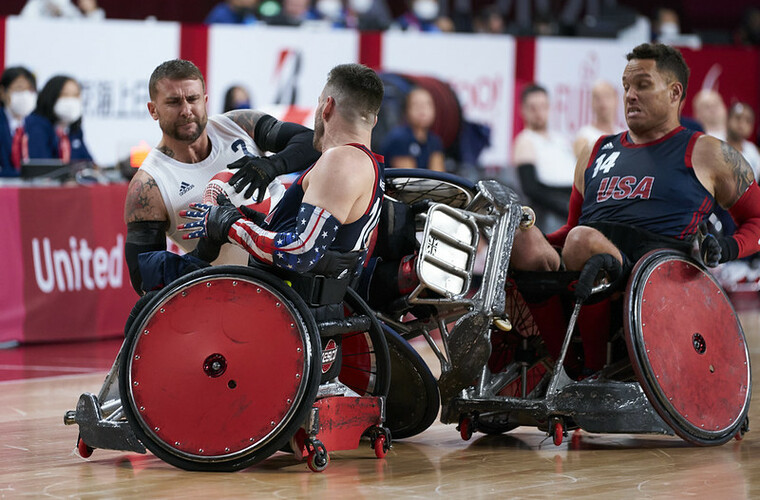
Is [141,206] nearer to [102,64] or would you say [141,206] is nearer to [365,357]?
[365,357]

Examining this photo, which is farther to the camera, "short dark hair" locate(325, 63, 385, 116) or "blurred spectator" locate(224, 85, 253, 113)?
"blurred spectator" locate(224, 85, 253, 113)

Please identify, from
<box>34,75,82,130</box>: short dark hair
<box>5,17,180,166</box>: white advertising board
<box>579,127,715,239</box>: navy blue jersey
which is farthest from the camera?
<box>5,17,180,166</box>: white advertising board

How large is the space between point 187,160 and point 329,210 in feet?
3.25

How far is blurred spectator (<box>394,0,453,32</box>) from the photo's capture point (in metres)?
16.2

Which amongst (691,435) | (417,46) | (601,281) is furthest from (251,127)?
(417,46)

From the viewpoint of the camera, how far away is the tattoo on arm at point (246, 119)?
5867mm

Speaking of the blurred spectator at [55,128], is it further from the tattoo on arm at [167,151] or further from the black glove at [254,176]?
the black glove at [254,176]

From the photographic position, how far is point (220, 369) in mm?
4793

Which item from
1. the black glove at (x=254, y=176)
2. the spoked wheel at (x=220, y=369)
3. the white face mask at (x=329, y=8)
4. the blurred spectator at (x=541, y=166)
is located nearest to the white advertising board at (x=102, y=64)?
the blurred spectator at (x=541, y=166)

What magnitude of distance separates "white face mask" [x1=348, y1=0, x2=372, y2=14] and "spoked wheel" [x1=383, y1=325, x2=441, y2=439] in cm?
1116

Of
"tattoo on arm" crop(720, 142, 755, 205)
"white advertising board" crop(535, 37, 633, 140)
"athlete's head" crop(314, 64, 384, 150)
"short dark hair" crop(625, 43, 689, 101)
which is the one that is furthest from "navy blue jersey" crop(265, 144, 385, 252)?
"white advertising board" crop(535, 37, 633, 140)

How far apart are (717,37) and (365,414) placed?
13006mm

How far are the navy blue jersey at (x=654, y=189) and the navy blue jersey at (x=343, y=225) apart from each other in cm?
142

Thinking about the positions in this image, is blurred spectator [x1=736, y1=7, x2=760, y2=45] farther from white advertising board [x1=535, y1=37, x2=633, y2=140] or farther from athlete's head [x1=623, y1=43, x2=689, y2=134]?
athlete's head [x1=623, y1=43, x2=689, y2=134]
